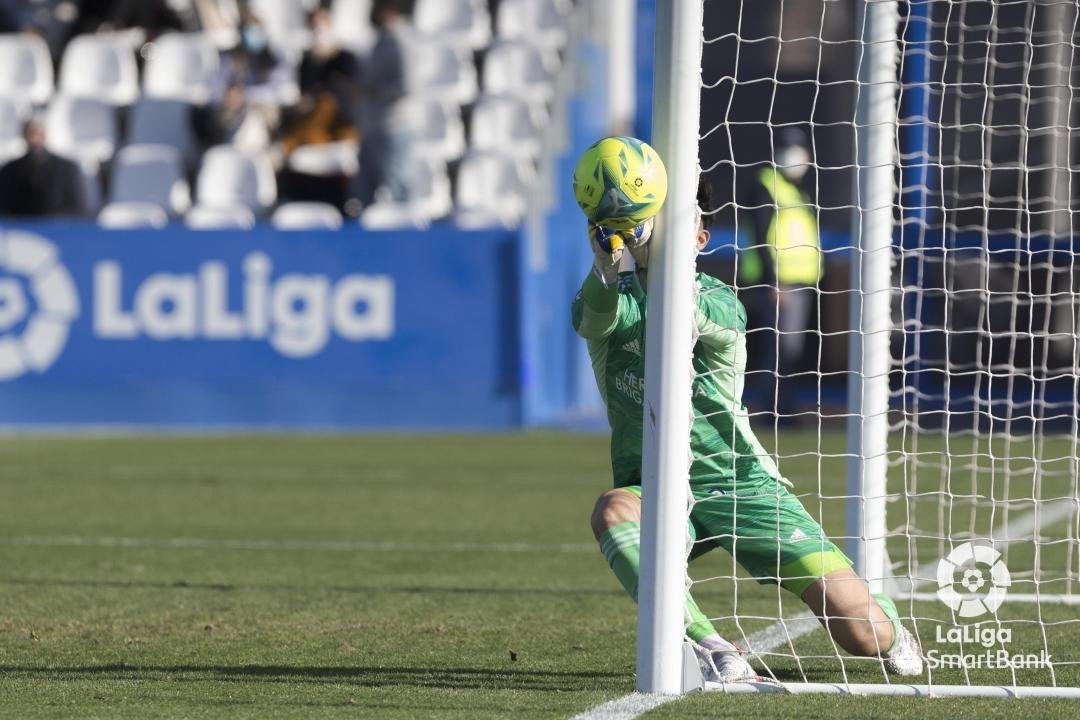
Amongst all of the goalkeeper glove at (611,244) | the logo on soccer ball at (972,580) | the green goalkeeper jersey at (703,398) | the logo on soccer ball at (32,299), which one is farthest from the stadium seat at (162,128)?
the goalkeeper glove at (611,244)

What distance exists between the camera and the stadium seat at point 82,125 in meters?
18.6

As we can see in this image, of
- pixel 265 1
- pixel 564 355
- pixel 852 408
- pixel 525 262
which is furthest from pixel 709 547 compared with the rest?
pixel 265 1

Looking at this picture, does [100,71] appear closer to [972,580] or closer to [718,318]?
[972,580]

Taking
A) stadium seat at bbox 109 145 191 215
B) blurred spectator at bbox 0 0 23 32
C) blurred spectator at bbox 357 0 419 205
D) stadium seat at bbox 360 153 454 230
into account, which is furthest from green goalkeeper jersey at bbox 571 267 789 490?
blurred spectator at bbox 0 0 23 32

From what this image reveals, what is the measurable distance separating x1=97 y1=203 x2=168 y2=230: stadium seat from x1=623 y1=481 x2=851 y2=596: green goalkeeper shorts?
479 inches

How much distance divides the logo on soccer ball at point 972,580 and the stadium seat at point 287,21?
1313 cm

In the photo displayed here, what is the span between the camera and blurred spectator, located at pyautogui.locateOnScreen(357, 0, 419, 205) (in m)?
17.2

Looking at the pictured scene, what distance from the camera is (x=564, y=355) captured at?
689 inches

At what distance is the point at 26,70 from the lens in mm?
19156

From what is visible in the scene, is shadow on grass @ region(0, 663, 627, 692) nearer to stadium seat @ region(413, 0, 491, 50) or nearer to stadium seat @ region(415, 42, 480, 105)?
stadium seat @ region(415, 42, 480, 105)

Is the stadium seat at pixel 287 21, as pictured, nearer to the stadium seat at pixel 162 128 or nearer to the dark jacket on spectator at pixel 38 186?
the stadium seat at pixel 162 128

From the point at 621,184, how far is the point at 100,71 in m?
15.6

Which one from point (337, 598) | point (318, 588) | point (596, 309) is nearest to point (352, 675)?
point (596, 309)

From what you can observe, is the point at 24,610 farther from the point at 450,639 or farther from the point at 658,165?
the point at 658,165
